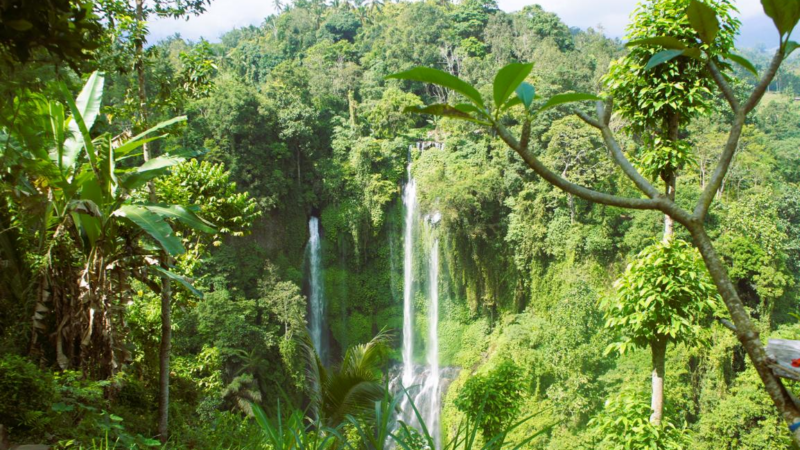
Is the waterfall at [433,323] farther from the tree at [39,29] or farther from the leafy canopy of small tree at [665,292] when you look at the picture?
the tree at [39,29]

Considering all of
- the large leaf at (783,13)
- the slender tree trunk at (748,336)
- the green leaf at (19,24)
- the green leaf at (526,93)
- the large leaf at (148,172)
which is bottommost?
the slender tree trunk at (748,336)

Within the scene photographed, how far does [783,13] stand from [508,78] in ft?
1.43

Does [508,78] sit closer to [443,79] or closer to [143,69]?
[443,79]

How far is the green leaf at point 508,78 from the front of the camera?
66cm

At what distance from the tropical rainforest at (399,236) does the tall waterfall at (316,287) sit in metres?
0.09

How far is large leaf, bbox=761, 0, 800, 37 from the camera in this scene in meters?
0.77

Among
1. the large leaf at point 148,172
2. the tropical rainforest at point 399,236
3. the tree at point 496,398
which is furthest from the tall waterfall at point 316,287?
the large leaf at point 148,172

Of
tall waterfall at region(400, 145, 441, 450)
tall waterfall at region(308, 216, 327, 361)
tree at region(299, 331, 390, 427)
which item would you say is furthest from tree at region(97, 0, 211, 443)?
tall waterfall at region(308, 216, 327, 361)

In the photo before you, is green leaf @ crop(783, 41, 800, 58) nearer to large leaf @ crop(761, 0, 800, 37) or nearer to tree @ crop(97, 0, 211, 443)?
large leaf @ crop(761, 0, 800, 37)

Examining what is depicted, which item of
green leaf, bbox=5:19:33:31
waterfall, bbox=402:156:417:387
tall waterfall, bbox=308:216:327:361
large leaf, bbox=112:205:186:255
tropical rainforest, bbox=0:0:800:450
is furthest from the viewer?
tall waterfall, bbox=308:216:327:361

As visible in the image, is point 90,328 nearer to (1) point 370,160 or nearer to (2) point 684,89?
(2) point 684,89

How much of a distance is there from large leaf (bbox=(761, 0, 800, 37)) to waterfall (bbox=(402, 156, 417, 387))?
14.5m

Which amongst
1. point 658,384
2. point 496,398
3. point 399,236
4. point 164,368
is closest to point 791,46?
point 658,384

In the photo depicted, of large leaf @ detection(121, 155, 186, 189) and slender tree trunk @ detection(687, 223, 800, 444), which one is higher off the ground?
large leaf @ detection(121, 155, 186, 189)
